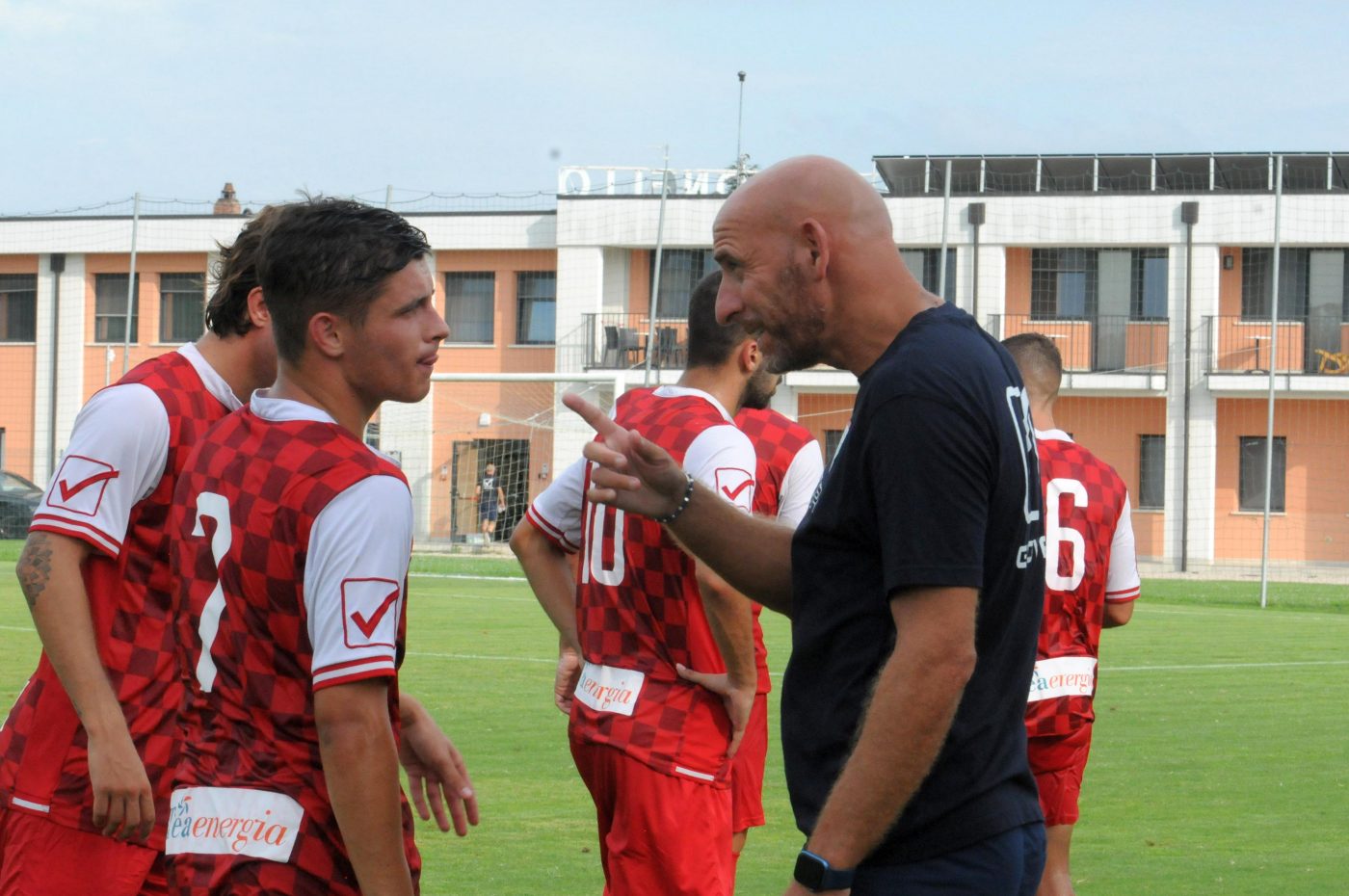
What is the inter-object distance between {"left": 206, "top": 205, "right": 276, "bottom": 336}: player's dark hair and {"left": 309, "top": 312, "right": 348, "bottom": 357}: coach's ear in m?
0.85

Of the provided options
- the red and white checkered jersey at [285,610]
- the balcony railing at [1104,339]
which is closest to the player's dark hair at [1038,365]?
the red and white checkered jersey at [285,610]

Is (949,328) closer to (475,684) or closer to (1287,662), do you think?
(475,684)

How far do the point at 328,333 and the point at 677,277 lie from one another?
40.4 m

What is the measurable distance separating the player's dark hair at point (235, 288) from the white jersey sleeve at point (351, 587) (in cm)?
122

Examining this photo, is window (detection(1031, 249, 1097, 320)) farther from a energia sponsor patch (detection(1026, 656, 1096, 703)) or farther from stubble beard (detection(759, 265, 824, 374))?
stubble beard (detection(759, 265, 824, 374))

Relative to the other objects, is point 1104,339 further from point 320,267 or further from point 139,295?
point 320,267

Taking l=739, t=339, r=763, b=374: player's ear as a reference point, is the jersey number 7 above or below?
below

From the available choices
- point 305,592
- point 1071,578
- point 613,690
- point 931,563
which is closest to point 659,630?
point 613,690

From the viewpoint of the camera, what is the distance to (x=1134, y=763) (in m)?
10.5

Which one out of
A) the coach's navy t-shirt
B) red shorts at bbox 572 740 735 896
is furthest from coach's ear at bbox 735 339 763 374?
the coach's navy t-shirt

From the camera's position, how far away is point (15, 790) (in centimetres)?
386

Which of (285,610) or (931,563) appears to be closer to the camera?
(931,563)

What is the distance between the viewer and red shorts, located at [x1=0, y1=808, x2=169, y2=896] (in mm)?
3801

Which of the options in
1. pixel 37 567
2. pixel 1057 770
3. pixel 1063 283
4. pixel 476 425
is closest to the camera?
pixel 37 567
